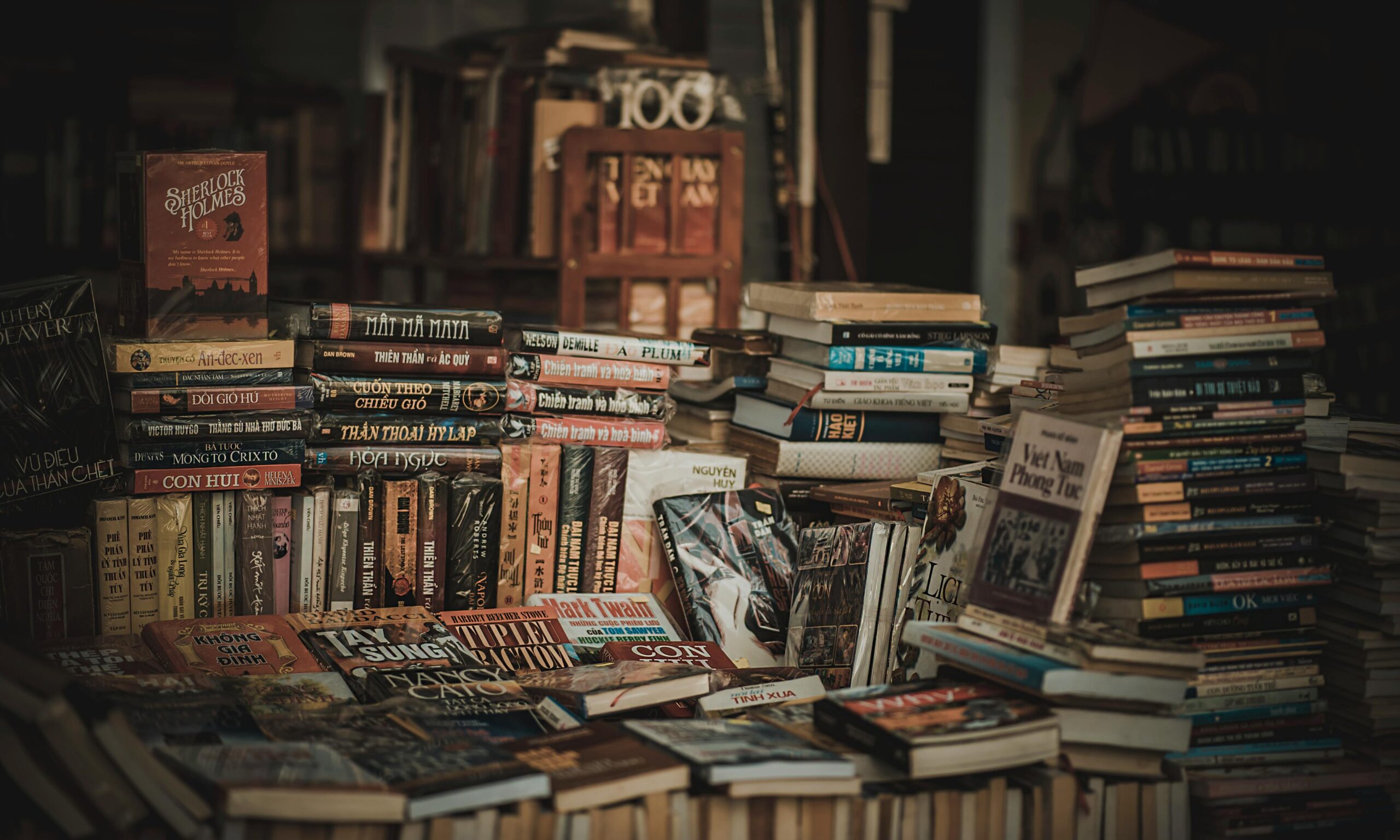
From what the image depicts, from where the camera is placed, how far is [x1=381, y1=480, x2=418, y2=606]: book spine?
2.48 m

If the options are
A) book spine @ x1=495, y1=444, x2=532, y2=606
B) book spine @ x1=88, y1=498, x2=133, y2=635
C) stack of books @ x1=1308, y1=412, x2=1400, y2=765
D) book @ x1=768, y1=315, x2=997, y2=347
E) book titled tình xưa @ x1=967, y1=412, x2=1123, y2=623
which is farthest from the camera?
book @ x1=768, y1=315, x2=997, y2=347

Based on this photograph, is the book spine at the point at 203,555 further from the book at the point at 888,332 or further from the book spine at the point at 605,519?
the book at the point at 888,332

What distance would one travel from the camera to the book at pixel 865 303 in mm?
2795

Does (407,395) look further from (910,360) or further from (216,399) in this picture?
(910,360)

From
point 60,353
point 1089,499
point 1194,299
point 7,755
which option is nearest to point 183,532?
point 60,353

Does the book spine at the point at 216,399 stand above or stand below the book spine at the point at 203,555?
above

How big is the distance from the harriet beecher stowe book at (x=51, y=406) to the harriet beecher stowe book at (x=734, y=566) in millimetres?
1118

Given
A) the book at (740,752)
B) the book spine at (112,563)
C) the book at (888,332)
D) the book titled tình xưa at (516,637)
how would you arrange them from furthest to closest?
the book at (888,332) → the book titled tình xưa at (516,637) → the book spine at (112,563) → the book at (740,752)

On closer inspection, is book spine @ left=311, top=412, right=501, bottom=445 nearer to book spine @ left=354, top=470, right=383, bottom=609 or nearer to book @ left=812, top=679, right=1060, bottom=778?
book spine @ left=354, top=470, right=383, bottom=609

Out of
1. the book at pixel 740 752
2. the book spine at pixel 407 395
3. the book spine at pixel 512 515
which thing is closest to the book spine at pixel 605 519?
the book spine at pixel 512 515

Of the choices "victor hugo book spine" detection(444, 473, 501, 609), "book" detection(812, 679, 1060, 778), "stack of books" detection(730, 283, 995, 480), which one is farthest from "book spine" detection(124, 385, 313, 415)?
"book" detection(812, 679, 1060, 778)

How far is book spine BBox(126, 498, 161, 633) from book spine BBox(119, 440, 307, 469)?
8 cm

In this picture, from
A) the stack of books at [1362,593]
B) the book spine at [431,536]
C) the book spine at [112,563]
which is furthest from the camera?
the book spine at [431,536]

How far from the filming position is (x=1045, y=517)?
2.09 meters
